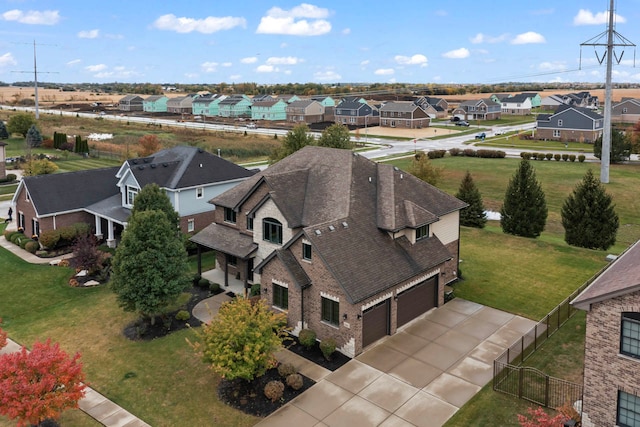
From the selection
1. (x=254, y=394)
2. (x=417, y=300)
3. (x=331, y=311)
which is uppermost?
(x=331, y=311)

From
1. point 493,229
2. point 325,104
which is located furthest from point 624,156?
point 325,104

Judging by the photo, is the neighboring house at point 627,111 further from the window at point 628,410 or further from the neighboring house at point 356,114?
the window at point 628,410

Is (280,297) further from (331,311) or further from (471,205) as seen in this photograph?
(471,205)

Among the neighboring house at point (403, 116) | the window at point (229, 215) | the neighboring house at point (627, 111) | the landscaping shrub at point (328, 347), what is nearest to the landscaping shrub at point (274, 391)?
the landscaping shrub at point (328, 347)

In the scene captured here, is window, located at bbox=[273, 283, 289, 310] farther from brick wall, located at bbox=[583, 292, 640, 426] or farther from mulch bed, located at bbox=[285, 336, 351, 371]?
brick wall, located at bbox=[583, 292, 640, 426]

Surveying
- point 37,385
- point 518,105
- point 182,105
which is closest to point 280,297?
point 37,385

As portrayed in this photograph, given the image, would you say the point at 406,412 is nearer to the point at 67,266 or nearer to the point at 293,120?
the point at 67,266
